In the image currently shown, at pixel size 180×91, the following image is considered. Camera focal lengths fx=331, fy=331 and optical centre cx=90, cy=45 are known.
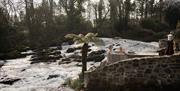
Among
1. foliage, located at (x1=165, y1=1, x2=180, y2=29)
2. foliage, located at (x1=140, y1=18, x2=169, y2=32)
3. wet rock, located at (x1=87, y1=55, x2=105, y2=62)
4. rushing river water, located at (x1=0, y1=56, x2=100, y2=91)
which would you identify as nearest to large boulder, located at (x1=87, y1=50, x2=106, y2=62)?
wet rock, located at (x1=87, y1=55, x2=105, y2=62)

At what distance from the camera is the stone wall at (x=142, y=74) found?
1115 cm

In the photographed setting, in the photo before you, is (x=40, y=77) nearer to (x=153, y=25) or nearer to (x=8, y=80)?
(x=8, y=80)

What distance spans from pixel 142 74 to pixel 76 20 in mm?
40711

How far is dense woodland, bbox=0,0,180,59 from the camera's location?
46266mm

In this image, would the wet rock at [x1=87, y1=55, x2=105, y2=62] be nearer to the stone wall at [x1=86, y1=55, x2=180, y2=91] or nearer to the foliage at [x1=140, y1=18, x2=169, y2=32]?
the stone wall at [x1=86, y1=55, x2=180, y2=91]

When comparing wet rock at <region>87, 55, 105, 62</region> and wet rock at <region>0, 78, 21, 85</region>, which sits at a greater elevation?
wet rock at <region>0, 78, 21, 85</region>

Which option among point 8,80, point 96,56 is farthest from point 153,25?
point 8,80

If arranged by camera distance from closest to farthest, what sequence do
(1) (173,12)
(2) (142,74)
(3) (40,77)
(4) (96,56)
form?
1. (2) (142,74)
2. (1) (173,12)
3. (3) (40,77)
4. (4) (96,56)

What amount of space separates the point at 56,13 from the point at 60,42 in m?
14.6

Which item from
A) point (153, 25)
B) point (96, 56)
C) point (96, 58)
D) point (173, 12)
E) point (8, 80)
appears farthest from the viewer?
point (153, 25)

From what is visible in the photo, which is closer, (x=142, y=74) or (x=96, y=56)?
(x=142, y=74)

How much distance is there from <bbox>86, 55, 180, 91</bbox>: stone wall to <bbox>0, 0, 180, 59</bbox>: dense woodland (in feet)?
102

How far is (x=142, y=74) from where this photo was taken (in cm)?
1153

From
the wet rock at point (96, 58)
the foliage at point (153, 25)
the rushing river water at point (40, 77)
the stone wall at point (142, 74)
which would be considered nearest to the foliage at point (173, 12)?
the stone wall at point (142, 74)
